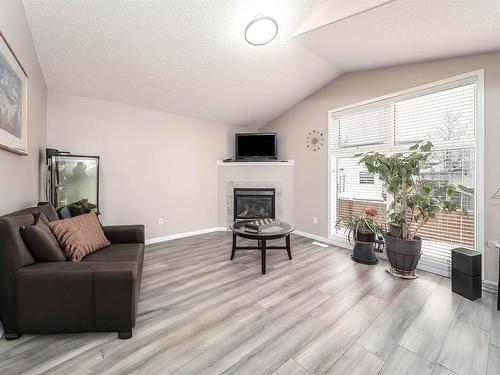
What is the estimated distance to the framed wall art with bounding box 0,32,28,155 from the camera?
5.24ft

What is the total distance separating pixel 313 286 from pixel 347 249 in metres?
1.49

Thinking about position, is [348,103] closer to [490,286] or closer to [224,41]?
[224,41]

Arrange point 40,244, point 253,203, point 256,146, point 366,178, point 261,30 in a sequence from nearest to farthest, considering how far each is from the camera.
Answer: point 40,244 < point 261,30 < point 366,178 < point 256,146 < point 253,203

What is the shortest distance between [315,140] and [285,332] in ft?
10.6

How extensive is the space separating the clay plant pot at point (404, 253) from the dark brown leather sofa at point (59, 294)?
2.69 meters

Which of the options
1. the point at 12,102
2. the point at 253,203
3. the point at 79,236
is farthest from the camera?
the point at 253,203

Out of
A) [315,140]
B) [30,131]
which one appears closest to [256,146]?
[315,140]

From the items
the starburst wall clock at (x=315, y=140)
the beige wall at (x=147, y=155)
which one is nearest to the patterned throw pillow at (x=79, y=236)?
the beige wall at (x=147, y=155)

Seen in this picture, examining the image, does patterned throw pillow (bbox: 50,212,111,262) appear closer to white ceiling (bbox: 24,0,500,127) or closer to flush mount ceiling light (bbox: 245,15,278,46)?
white ceiling (bbox: 24,0,500,127)

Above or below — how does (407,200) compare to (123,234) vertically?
above

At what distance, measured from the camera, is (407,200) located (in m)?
2.62

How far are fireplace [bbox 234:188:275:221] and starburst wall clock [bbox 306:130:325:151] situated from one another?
3.81ft

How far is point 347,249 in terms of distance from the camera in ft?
11.7

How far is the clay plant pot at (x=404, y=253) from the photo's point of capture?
2.52 m
